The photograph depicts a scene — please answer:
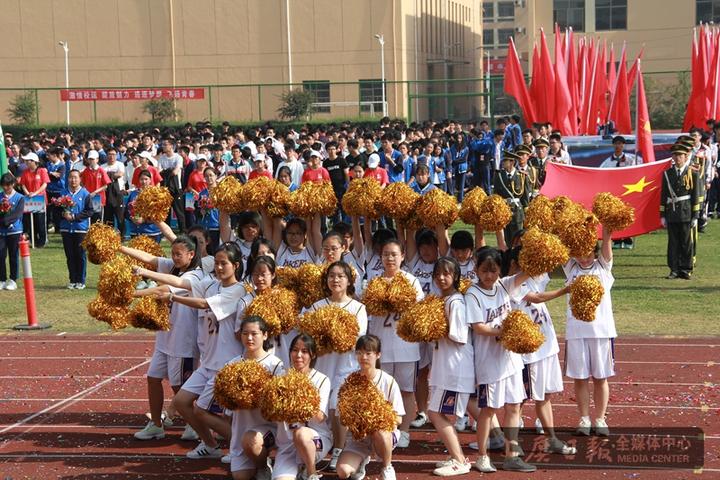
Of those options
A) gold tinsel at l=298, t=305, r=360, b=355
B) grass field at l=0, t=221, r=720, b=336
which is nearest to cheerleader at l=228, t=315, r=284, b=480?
gold tinsel at l=298, t=305, r=360, b=355

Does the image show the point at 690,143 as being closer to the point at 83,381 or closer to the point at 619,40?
the point at 83,381

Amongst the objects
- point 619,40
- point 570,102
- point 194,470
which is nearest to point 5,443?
point 194,470

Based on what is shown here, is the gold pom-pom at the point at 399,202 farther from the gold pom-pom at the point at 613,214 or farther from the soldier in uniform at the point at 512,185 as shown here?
the soldier in uniform at the point at 512,185

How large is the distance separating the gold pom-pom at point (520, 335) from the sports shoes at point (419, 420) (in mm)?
1792

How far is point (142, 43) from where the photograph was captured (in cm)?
5025

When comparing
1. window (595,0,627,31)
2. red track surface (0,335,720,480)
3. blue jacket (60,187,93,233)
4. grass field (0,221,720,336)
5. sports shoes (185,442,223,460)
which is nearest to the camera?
red track surface (0,335,720,480)

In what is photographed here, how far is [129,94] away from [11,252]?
2566 centimetres

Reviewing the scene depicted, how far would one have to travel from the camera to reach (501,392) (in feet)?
26.3

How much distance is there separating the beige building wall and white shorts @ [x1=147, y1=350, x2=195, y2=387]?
126 feet

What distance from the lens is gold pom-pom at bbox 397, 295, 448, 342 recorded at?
308 inches

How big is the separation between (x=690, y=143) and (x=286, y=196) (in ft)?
27.9

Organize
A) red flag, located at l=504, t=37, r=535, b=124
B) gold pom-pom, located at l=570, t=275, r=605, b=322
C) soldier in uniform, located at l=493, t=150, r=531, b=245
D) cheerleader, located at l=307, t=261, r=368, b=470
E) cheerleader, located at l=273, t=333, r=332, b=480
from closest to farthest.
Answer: cheerleader, located at l=273, t=333, r=332, b=480, gold pom-pom, located at l=570, t=275, r=605, b=322, cheerleader, located at l=307, t=261, r=368, b=470, soldier in uniform, located at l=493, t=150, r=531, b=245, red flag, located at l=504, t=37, r=535, b=124

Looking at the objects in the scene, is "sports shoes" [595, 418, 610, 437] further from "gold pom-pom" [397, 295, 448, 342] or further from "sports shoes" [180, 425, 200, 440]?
"sports shoes" [180, 425, 200, 440]

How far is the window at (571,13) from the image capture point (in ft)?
174
